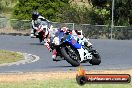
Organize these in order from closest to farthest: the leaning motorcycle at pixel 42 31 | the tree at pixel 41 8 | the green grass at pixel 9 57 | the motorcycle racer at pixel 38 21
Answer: the green grass at pixel 9 57 < the leaning motorcycle at pixel 42 31 < the motorcycle racer at pixel 38 21 < the tree at pixel 41 8

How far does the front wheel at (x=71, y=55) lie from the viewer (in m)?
17.8

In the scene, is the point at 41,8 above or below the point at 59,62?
below

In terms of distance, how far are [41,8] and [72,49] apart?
88.3ft

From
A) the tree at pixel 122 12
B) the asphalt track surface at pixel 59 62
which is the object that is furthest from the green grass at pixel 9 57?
the tree at pixel 122 12

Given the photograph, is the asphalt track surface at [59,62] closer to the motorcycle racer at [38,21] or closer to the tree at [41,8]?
the motorcycle racer at [38,21]

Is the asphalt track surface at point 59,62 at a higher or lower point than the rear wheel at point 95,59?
lower

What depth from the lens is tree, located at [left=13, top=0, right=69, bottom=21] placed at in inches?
1738

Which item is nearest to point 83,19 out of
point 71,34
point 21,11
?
point 21,11

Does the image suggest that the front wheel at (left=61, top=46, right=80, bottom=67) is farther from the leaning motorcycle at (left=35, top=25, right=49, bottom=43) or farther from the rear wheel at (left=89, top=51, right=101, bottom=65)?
the leaning motorcycle at (left=35, top=25, right=49, bottom=43)

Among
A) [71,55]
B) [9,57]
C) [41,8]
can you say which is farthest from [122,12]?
[71,55]

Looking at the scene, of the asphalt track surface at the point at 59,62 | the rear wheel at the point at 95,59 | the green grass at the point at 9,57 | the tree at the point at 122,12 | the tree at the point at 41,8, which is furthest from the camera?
the tree at the point at 41,8

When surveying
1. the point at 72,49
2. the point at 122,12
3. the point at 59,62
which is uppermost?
the point at 72,49

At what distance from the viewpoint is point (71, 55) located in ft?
58.7

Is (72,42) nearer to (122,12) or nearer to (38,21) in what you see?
(38,21)
